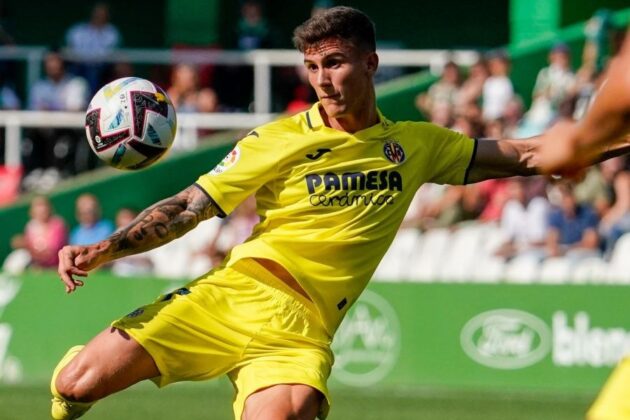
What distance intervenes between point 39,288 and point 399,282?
12.3 ft

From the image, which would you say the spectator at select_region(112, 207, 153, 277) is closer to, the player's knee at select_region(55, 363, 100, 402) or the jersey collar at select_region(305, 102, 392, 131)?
the jersey collar at select_region(305, 102, 392, 131)

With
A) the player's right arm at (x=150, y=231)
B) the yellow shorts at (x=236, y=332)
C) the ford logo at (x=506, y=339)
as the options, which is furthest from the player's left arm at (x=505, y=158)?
the ford logo at (x=506, y=339)

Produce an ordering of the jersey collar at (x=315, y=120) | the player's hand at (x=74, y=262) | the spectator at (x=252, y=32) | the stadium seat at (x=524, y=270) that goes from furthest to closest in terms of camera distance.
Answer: the spectator at (x=252, y=32) < the stadium seat at (x=524, y=270) < the jersey collar at (x=315, y=120) < the player's hand at (x=74, y=262)

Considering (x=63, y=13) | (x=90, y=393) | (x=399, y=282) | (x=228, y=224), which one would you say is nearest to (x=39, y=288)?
(x=228, y=224)

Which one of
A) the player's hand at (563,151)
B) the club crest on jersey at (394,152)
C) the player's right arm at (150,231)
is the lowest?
the player's right arm at (150,231)

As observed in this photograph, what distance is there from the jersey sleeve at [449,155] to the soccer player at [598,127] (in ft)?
9.13

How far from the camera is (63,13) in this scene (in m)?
26.0

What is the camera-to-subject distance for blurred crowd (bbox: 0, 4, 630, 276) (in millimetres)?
15109

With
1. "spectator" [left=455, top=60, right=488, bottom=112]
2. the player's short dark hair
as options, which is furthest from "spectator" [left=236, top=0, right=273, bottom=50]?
the player's short dark hair

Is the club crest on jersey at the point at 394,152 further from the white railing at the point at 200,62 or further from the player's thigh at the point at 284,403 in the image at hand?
the white railing at the point at 200,62

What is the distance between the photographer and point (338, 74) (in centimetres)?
719

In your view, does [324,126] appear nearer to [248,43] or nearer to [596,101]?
[596,101]

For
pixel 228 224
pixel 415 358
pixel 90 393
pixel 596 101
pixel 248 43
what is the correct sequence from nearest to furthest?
pixel 596 101 < pixel 90 393 < pixel 415 358 < pixel 228 224 < pixel 248 43

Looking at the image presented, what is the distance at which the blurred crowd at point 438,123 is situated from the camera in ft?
49.6
